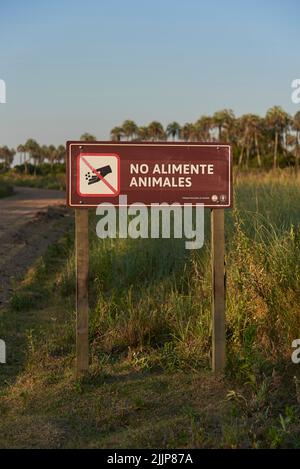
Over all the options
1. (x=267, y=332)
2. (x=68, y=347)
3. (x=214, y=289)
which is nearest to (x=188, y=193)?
(x=214, y=289)

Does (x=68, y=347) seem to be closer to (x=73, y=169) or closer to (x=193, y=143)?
(x=73, y=169)

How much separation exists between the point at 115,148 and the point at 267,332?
1.87m

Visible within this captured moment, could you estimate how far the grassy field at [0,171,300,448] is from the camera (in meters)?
3.74

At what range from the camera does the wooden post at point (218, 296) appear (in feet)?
15.2

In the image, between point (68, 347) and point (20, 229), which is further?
point (20, 229)

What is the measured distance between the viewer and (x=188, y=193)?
4754mm

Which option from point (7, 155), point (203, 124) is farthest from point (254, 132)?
point (7, 155)

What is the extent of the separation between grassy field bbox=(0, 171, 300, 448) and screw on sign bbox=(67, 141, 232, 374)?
0.34 m

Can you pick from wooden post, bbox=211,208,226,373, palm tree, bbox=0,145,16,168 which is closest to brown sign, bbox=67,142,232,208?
wooden post, bbox=211,208,226,373

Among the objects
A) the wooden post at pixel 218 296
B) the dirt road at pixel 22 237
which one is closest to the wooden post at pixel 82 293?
the wooden post at pixel 218 296

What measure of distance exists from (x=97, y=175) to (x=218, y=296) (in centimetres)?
128

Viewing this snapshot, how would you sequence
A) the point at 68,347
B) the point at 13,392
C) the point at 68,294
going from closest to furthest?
the point at 13,392 → the point at 68,347 → the point at 68,294

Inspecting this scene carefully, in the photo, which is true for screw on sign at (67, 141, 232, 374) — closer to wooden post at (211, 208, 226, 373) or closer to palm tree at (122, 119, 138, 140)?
wooden post at (211, 208, 226, 373)

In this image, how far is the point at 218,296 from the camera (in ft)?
15.5
